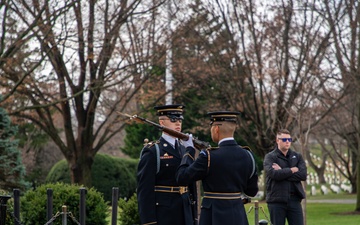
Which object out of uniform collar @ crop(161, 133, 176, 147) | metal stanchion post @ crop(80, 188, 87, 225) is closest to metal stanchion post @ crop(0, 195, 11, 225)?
metal stanchion post @ crop(80, 188, 87, 225)

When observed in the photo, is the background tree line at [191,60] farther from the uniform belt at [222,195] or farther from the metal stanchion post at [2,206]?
the uniform belt at [222,195]

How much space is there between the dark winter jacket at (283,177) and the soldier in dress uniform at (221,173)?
139 inches

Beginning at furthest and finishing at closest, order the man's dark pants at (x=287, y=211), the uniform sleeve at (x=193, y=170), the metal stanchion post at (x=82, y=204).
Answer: the metal stanchion post at (x=82, y=204) → the man's dark pants at (x=287, y=211) → the uniform sleeve at (x=193, y=170)

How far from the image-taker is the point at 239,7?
23703 mm

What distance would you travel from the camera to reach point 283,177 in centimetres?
1163

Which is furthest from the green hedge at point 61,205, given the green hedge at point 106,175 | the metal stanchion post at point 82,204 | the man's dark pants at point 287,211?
the green hedge at point 106,175

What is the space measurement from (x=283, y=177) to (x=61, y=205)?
415 centimetres

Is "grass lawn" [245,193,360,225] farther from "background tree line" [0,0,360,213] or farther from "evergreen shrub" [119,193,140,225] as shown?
"evergreen shrub" [119,193,140,225]

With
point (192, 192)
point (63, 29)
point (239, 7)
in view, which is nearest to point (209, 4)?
point (239, 7)

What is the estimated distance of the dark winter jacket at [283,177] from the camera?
38.2ft

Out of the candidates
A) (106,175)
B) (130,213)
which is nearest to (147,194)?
(130,213)

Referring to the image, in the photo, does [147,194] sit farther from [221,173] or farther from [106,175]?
[106,175]

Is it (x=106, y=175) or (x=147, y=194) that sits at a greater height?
(x=106, y=175)

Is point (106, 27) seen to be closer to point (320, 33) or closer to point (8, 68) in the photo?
A: point (8, 68)
